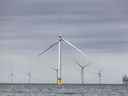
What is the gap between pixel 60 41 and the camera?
64.6m

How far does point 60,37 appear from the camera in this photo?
222 ft

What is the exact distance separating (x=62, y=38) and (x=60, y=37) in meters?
0.69

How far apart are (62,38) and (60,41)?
3.66 meters

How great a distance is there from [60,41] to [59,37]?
3.06 meters

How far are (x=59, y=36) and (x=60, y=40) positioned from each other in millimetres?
2568

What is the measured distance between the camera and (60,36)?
2672 inches

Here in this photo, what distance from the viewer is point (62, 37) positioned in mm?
68500

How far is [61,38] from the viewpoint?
67.2 meters

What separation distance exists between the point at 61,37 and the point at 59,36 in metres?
0.32

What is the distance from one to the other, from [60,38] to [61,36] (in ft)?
2.28

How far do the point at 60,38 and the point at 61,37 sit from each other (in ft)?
2.34

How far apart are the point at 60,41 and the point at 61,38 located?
2.72m

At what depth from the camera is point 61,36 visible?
222 ft

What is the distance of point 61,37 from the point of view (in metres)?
67.9
